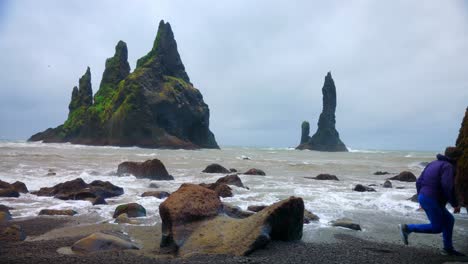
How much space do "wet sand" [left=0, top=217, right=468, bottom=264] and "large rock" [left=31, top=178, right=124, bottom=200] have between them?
417cm

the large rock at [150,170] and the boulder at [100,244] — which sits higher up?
the large rock at [150,170]

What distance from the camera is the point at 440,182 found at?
7000 millimetres

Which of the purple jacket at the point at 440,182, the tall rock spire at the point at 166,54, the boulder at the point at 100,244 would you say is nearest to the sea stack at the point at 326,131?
the tall rock spire at the point at 166,54

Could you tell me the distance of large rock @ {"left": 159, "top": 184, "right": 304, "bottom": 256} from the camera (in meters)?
6.96

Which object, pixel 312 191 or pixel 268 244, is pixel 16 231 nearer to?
pixel 268 244

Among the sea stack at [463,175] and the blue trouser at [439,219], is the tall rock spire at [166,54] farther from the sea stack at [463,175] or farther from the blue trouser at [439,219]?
the blue trouser at [439,219]

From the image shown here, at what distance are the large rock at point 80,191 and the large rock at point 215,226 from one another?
238 inches

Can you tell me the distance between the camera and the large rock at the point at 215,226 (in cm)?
696

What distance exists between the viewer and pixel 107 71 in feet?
360

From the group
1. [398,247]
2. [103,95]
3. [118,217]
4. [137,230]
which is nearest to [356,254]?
[398,247]

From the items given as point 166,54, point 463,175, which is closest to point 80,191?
point 463,175

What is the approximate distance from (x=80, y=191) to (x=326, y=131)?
12824 centimetres

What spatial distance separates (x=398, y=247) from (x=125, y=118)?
272ft

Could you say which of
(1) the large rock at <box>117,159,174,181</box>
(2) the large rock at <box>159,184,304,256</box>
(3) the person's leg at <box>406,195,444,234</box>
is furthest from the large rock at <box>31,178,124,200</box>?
(3) the person's leg at <box>406,195,444,234</box>
